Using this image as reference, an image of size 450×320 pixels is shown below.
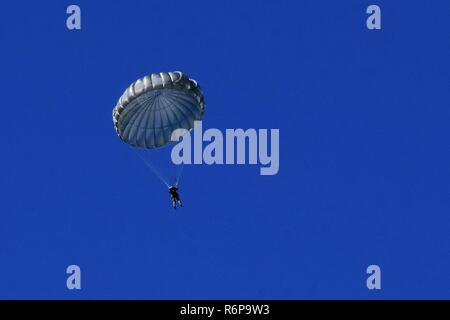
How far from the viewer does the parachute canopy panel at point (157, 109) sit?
6469cm

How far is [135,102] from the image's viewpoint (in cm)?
6562

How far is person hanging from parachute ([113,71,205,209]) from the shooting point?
64688 millimetres

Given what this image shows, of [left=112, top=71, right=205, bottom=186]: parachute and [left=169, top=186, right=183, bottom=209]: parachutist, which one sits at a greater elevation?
[left=112, top=71, right=205, bottom=186]: parachute

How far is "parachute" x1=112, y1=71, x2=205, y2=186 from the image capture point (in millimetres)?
64688

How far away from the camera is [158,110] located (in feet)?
224

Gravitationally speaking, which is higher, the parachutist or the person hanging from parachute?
the person hanging from parachute

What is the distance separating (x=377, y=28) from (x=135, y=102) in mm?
15191

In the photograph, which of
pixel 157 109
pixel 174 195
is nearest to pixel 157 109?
pixel 157 109

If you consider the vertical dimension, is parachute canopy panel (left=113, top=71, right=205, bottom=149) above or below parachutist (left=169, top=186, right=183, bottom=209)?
above
